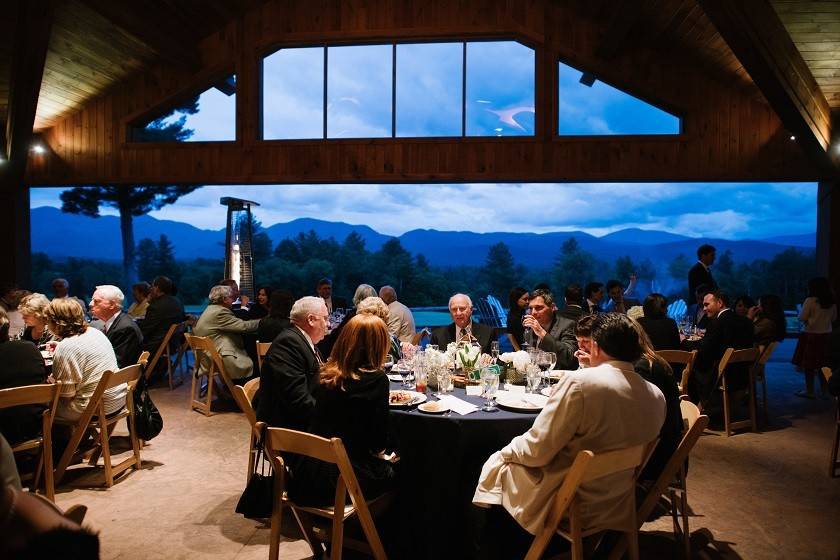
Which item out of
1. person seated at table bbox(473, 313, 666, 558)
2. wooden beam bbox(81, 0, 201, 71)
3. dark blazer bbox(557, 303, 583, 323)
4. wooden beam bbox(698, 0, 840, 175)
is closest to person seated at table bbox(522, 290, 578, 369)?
dark blazer bbox(557, 303, 583, 323)

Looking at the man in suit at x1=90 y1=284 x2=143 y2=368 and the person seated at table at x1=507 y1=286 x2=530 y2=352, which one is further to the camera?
the person seated at table at x1=507 y1=286 x2=530 y2=352

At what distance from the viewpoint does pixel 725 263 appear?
126 feet

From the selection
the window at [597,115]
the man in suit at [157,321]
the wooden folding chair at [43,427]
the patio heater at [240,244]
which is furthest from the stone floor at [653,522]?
the patio heater at [240,244]

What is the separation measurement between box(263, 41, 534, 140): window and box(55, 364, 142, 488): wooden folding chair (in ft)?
18.1

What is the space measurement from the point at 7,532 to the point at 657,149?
29.5ft

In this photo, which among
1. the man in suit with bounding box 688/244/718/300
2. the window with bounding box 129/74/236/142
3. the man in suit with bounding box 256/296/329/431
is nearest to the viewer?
the man in suit with bounding box 256/296/329/431

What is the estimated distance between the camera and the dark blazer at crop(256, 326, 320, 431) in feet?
10.7

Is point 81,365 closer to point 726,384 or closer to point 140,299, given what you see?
point 140,299

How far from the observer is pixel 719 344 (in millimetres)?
5754

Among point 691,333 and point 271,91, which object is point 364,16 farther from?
point 691,333

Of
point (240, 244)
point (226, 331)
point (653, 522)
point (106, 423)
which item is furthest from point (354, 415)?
point (240, 244)

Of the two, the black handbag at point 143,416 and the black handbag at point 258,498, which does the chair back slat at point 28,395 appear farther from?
the black handbag at point 258,498

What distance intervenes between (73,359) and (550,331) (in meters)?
3.50

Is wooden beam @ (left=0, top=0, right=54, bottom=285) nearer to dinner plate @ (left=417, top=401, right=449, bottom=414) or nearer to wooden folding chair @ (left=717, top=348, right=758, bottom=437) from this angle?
dinner plate @ (left=417, top=401, right=449, bottom=414)
